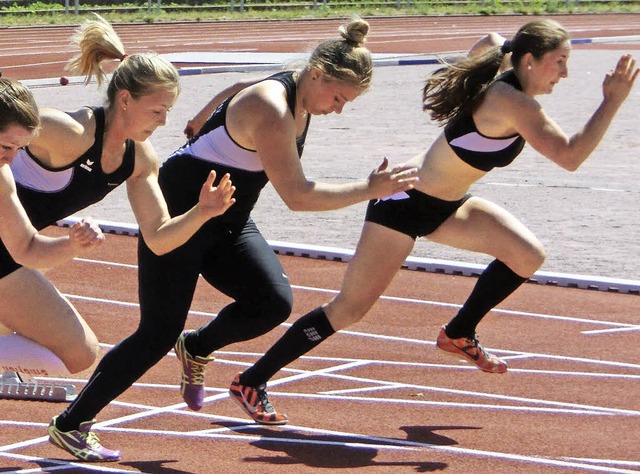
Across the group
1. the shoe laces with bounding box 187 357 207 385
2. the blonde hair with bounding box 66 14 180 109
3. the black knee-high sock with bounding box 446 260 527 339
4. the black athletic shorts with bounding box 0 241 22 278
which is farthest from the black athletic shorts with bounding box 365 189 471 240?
the black athletic shorts with bounding box 0 241 22 278

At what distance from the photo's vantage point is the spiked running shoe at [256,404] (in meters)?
5.90

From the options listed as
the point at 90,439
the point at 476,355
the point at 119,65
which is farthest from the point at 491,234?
the point at 90,439

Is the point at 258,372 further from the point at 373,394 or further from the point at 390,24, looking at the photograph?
the point at 390,24

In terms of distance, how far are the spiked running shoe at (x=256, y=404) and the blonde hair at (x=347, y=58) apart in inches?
55.6

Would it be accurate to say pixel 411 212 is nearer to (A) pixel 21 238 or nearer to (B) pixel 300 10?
(A) pixel 21 238

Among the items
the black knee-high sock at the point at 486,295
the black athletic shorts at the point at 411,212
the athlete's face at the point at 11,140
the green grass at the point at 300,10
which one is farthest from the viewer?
the green grass at the point at 300,10

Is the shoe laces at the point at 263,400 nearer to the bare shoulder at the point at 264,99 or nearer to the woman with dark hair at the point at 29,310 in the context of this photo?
the woman with dark hair at the point at 29,310

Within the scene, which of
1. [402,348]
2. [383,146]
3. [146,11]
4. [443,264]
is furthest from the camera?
[146,11]

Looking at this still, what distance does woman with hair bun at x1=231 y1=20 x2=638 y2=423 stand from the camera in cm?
591

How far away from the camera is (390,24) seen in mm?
40875

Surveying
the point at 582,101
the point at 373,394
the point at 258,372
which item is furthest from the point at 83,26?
the point at 582,101

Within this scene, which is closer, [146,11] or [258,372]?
[258,372]

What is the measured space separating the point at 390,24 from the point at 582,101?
850 inches

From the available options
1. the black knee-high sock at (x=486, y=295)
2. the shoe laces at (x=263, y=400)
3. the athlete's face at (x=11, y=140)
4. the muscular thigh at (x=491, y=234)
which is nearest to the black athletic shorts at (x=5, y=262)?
the athlete's face at (x=11, y=140)
